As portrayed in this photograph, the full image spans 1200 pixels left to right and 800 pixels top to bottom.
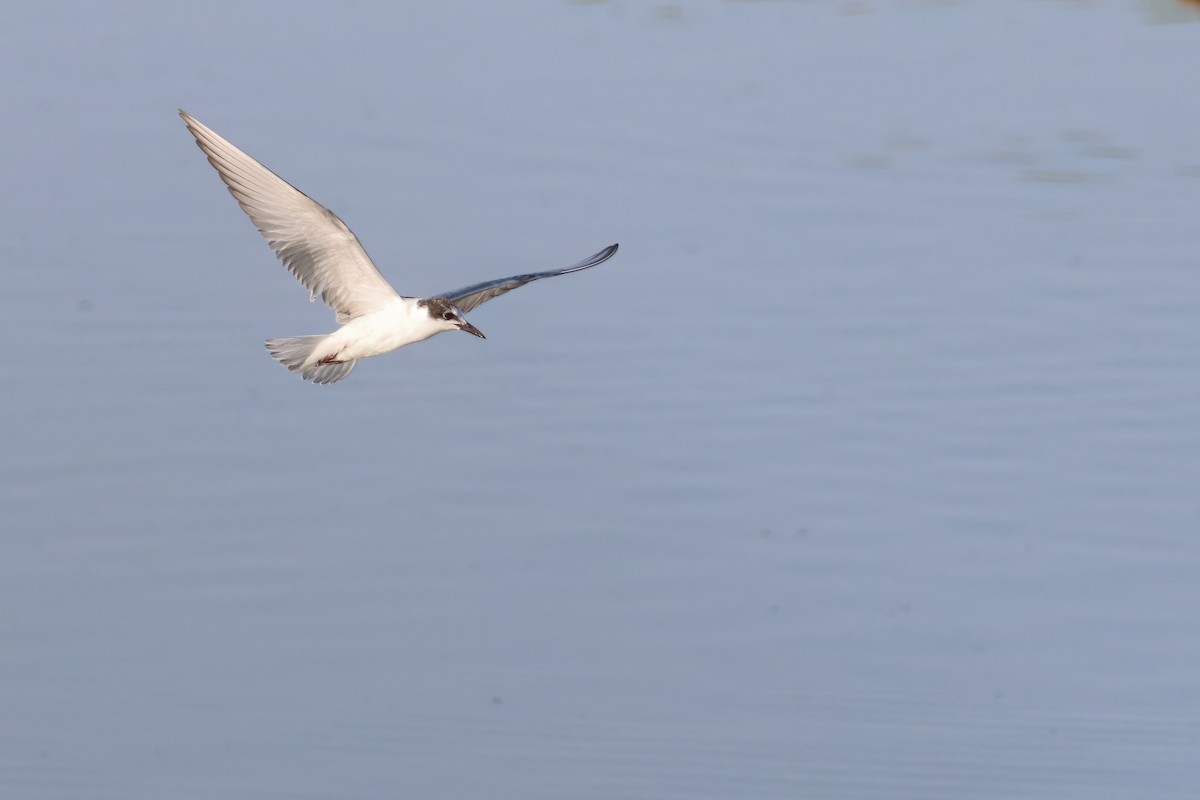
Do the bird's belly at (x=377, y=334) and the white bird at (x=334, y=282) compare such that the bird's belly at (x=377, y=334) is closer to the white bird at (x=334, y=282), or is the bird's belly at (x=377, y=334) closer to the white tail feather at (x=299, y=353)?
the white bird at (x=334, y=282)

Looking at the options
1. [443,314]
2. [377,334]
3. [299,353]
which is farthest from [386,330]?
[299,353]

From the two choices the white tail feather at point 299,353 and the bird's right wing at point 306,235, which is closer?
the bird's right wing at point 306,235

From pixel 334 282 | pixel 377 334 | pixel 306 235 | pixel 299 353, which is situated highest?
pixel 306 235

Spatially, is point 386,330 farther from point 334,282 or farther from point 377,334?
point 334,282

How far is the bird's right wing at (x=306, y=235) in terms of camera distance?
8.30 metres

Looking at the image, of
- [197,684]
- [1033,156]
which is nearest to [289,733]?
[197,684]

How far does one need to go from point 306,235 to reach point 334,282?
0.30 metres

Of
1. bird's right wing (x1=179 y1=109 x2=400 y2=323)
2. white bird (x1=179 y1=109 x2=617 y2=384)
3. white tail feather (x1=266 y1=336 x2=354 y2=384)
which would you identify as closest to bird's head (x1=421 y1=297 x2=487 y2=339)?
white bird (x1=179 y1=109 x2=617 y2=384)

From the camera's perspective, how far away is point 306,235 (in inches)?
337

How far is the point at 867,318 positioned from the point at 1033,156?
4.18m

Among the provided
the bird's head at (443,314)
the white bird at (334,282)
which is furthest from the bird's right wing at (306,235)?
the bird's head at (443,314)

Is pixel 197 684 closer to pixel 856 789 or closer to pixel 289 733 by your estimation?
pixel 289 733

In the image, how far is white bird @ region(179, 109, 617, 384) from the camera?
8.41 metres

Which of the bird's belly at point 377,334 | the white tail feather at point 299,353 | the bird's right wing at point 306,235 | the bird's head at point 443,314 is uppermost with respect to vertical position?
the bird's right wing at point 306,235
